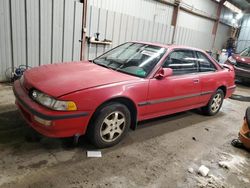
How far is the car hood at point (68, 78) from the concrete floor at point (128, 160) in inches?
28.7

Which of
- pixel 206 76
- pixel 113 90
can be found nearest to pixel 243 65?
pixel 206 76

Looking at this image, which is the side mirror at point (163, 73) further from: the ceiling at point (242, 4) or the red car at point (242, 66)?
the ceiling at point (242, 4)

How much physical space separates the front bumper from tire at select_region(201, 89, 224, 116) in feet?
8.89

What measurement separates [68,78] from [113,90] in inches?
21.5

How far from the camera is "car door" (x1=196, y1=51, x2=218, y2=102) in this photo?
380 cm

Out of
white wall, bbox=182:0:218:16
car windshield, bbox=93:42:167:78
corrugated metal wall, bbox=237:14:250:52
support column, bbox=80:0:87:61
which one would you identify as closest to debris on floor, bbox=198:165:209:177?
car windshield, bbox=93:42:167:78

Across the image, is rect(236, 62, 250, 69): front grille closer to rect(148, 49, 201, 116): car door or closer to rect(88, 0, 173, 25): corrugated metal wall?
rect(88, 0, 173, 25): corrugated metal wall

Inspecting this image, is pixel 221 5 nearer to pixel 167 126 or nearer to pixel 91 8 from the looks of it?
pixel 91 8

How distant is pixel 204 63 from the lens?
3912 millimetres

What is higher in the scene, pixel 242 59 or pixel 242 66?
pixel 242 59

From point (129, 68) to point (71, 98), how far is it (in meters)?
1.06

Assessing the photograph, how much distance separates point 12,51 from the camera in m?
4.64

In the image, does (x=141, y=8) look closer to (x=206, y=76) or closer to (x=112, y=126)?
(x=206, y=76)

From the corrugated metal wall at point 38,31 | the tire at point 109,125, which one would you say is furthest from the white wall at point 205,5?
the tire at point 109,125
